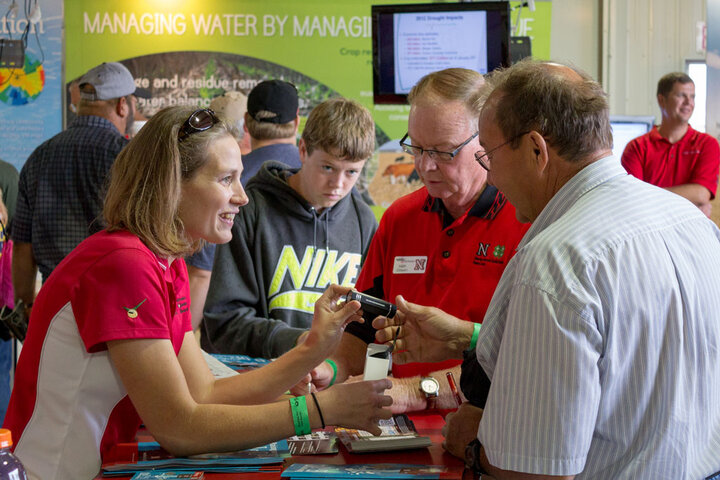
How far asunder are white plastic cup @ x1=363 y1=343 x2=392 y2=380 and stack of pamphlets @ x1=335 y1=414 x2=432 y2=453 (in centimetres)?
13

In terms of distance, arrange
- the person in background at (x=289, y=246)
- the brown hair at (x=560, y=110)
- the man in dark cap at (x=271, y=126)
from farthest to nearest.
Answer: the man in dark cap at (x=271, y=126) < the person in background at (x=289, y=246) < the brown hair at (x=560, y=110)

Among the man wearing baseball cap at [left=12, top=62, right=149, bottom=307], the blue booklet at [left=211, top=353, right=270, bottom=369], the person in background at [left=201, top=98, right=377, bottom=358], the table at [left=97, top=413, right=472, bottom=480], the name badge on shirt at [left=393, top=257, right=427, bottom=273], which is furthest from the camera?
the man wearing baseball cap at [left=12, top=62, right=149, bottom=307]

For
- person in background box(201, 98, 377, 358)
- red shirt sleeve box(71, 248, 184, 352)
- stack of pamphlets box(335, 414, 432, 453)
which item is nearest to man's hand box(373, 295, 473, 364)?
stack of pamphlets box(335, 414, 432, 453)

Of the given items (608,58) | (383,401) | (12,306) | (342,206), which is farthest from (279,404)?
(608,58)

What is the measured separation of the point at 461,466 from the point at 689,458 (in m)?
0.46

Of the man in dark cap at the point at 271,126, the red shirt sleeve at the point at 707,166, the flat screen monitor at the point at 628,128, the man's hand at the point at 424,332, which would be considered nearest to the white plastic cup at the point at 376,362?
the man's hand at the point at 424,332

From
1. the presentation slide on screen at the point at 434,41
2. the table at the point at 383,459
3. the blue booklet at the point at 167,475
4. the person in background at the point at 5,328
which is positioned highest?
Answer: the presentation slide on screen at the point at 434,41

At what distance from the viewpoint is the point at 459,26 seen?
12.3 feet

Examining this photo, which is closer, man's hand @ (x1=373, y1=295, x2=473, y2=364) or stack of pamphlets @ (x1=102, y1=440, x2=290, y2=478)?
stack of pamphlets @ (x1=102, y1=440, x2=290, y2=478)

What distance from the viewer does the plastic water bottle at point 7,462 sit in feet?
3.69

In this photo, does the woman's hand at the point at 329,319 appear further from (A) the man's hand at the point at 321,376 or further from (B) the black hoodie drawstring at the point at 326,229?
(B) the black hoodie drawstring at the point at 326,229

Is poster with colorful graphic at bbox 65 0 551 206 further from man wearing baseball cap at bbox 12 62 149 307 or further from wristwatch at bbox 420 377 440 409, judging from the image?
wristwatch at bbox 420 377 440 409

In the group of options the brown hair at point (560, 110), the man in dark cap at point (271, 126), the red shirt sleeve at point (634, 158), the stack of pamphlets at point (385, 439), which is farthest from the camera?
the red shirt sleeve at point (634, 158)

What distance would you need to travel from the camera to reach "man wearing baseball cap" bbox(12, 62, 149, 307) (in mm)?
3865
